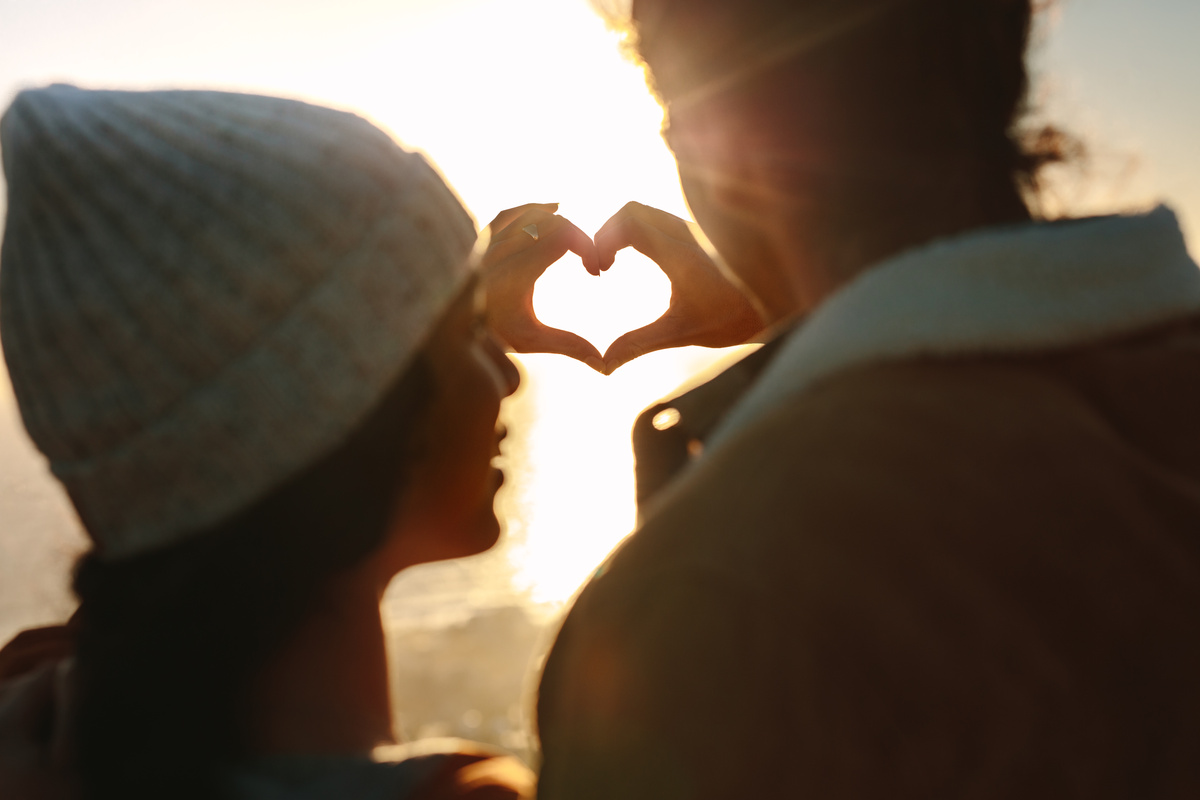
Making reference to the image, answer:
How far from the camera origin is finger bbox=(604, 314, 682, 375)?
99.7 inches

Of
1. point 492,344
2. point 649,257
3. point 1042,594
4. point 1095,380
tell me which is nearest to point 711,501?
point 1042,594

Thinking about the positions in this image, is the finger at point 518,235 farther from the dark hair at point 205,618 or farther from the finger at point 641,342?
the dark hair at point 205,618

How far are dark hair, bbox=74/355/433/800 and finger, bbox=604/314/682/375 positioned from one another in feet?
4.11

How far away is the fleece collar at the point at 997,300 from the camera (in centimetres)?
91

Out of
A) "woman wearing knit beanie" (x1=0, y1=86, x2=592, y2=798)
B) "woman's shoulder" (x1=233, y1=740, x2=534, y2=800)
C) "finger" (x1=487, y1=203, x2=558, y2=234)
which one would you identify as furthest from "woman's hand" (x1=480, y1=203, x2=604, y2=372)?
"woman's shoulder" (x1=233, y1=740, x2=534, y2=800)

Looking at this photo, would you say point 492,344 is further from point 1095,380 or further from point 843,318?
point 1095,380

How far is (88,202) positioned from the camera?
48.1 inches

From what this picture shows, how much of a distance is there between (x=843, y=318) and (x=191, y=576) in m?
1.05

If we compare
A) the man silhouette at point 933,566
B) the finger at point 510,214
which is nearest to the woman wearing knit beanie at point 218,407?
the man silhouette at point 933,566

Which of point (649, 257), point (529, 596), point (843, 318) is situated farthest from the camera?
point (529, 596)

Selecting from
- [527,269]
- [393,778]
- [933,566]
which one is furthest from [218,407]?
[527,269]

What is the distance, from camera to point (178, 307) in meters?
1.19

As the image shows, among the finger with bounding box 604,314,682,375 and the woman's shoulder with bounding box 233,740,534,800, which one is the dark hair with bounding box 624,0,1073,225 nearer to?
the woman's shoulder with bounding box 233,740,534,800

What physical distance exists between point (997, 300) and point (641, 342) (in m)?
1.70
